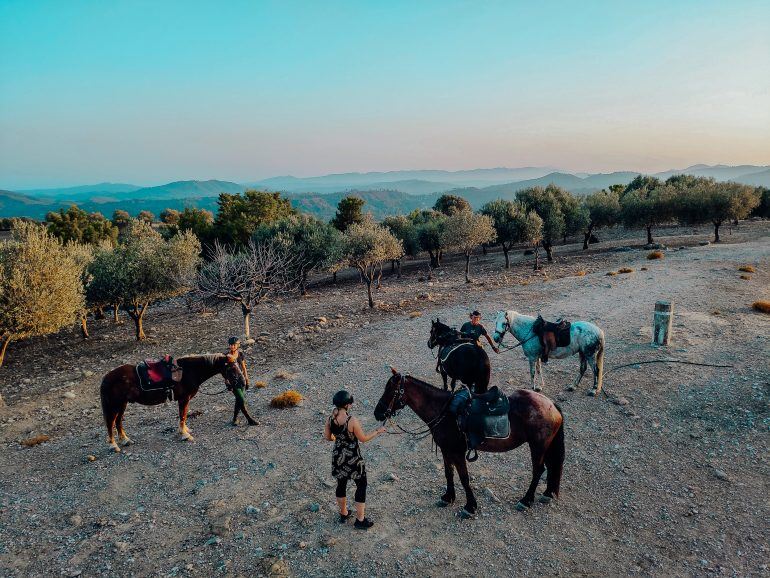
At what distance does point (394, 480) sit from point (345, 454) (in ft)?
7.84

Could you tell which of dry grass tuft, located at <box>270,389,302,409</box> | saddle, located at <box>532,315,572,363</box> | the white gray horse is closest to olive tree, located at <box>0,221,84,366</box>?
dry grass tuft, located at <box>270,389,302,409</box>

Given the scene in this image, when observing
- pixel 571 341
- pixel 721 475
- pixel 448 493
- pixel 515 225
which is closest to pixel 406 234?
pixel 515 225

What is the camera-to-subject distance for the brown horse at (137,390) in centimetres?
1067

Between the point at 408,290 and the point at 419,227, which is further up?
the point at 419,227

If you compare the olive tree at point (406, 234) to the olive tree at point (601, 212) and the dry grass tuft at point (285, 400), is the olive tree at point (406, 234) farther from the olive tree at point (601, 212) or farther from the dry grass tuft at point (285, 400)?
the dry grass tuft at point (285, 400)

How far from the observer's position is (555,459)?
26.0 feet

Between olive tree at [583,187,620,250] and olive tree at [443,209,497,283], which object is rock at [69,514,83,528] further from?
olive tree at [583,187,620,250]

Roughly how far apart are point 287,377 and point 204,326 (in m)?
12.5

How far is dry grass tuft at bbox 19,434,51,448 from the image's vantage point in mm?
11719

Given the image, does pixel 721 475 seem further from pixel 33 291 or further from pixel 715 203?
pixel 715 203

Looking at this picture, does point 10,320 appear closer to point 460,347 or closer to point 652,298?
point 460,347

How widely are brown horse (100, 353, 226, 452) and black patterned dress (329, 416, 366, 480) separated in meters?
5.35

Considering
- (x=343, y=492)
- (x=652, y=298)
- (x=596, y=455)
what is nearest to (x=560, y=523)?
(x=596, y=455)

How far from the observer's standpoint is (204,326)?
Result: 83.5ft
